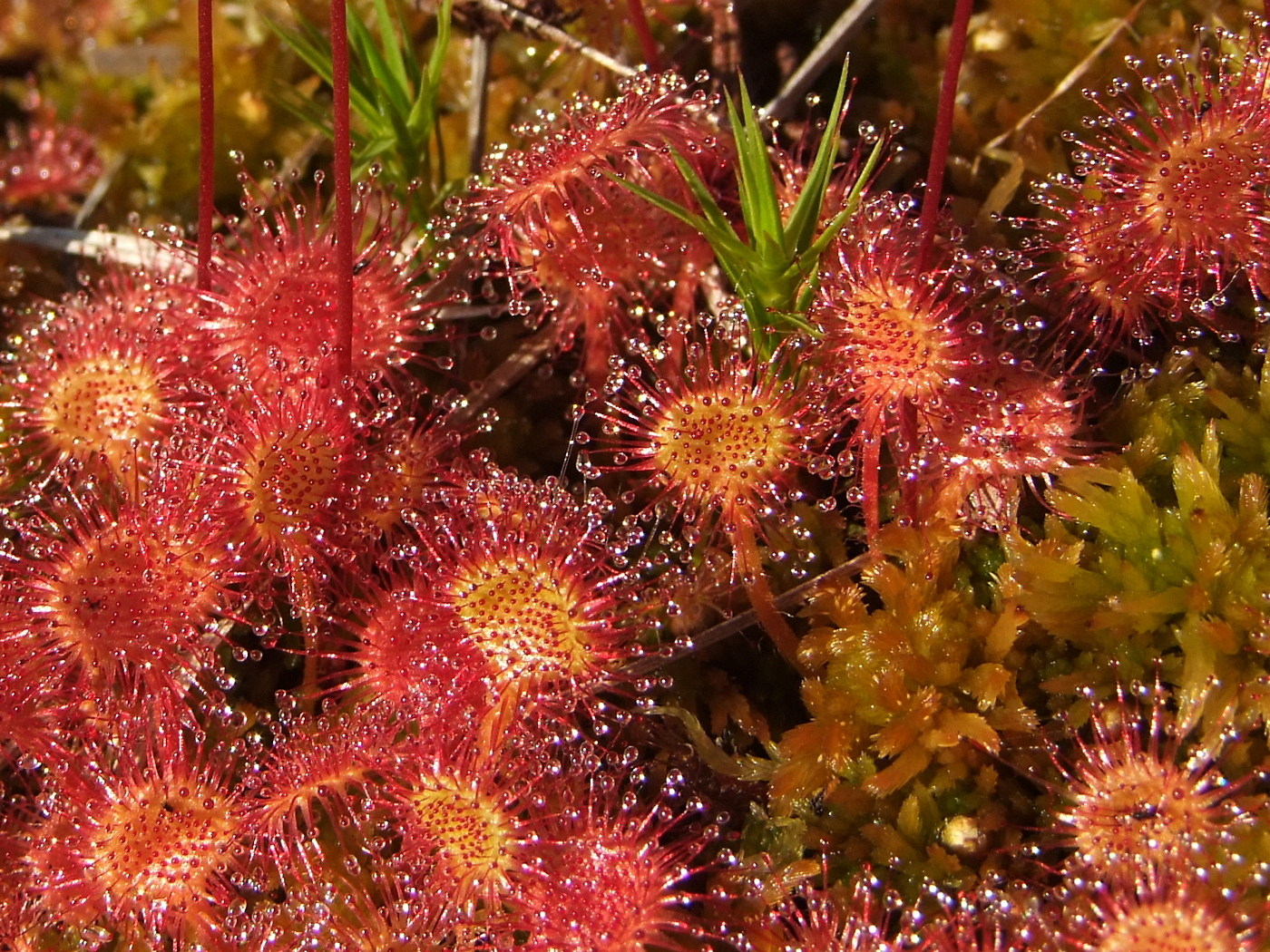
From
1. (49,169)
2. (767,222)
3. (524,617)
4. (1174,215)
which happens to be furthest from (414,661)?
(49,169)

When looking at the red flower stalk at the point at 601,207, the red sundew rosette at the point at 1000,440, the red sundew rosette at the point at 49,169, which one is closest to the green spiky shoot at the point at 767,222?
the red flower stalk at the point at 601,207

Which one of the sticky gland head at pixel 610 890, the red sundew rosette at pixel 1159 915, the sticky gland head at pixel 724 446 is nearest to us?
the red sundew rosette at pixel 1159 915

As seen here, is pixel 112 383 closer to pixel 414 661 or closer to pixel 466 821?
pixel 414 661

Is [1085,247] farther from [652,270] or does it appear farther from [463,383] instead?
[463,383]

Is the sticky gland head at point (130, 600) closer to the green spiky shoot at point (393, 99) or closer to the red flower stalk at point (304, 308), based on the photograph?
the red flower stalk at point (304, 308)

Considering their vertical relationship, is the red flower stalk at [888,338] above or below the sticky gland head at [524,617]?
above

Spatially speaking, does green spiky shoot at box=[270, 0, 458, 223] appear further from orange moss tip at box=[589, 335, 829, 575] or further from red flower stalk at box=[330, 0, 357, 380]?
orange moss tip at box=[589, 335, 829, 575]
